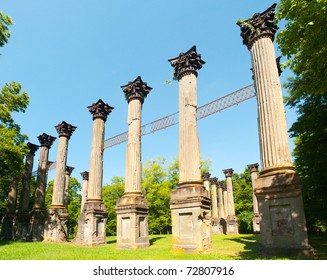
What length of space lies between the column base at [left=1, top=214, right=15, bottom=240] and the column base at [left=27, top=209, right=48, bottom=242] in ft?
13.5

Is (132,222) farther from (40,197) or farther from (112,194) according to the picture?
(112,194)

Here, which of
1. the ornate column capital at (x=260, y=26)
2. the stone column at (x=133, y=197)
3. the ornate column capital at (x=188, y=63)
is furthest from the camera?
the stone column at (x=133, y=197)

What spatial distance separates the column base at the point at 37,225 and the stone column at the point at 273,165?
19184 mm

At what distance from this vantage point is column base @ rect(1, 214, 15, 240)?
24625 mm

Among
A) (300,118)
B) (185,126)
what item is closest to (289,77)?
(300,118)

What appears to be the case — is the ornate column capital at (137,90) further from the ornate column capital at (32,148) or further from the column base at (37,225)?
the ornate column capital at (32,148)

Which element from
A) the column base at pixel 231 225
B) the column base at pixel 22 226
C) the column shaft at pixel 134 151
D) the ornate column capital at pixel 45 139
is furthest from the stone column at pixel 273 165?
the column base at pixel 231 225

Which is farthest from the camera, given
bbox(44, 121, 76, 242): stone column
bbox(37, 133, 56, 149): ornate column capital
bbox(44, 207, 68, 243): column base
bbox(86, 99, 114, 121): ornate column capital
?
bbox(37, 133, 56, 149): ornate column capital

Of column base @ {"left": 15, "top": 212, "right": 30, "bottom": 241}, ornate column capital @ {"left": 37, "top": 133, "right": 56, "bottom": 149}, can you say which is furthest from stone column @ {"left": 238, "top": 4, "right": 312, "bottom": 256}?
column base @ {"left": 15, "top": 212, "right": 30, "bottom": 241}

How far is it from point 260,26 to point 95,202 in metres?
13.5

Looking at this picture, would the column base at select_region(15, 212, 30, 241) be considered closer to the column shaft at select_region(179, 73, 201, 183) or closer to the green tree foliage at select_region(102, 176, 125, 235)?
the column shaft at select_region(179, 73, 201, 183)

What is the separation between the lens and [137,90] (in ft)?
55.6

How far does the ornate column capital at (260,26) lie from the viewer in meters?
10.8

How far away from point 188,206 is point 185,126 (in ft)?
11.7
